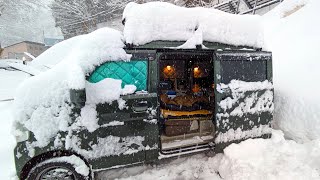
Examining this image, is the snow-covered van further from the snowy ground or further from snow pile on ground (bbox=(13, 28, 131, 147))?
the snowy ground

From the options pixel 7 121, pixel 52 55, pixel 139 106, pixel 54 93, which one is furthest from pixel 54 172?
pixel 52 55

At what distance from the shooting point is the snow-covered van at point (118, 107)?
3.72m

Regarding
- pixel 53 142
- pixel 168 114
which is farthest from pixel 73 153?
pixel 168 114

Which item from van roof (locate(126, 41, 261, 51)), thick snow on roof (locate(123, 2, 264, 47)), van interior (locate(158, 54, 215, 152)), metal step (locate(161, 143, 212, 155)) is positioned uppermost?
thick snow on roof (locate(123, 2, 264, 47))

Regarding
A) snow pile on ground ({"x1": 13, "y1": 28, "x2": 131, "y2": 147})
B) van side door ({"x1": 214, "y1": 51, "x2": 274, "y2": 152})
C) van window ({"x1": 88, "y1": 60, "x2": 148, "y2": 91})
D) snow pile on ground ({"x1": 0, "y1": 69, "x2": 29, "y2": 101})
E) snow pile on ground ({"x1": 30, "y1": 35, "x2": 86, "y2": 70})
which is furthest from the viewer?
snow pile on ground ({"x1": 30, "y1": 35, "x2": 86, "y2": 70})

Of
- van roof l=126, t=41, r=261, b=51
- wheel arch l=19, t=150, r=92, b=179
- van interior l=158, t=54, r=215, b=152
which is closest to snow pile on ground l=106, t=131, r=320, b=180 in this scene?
van interior l=158, t=54, r=215, b=152

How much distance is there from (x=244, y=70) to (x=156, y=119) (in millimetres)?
1938

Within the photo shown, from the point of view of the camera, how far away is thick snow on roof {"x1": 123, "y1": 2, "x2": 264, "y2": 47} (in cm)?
404

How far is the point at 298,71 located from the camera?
6.30 metres

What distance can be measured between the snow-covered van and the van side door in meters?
0.02

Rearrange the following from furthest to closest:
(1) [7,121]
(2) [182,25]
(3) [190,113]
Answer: (1) [7,121]
(3) [190,113]
(2) [182,25]

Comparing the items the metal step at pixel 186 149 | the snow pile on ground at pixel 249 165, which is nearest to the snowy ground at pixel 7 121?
the snow pile on ground at pixel 249 165

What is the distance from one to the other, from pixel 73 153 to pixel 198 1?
17.6m

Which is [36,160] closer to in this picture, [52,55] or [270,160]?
[270,160]
